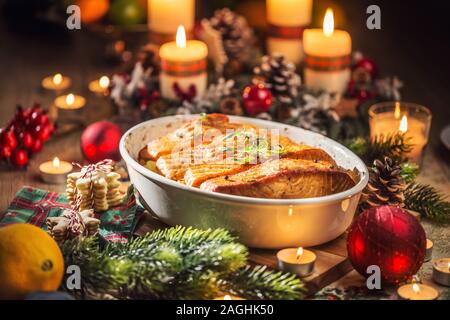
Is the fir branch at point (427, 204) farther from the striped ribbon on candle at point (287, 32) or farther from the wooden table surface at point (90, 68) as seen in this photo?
Answer: the striped ribbon on candle at point (287, 32)

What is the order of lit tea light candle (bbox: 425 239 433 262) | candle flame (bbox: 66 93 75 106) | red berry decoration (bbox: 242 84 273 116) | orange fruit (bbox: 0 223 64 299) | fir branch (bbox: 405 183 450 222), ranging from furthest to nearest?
candle flame (bbox: 66 93 75 106), red berry decoration (bbox: 242 84 273 116), fir branch (bbox: 405 183 450 222), lit tea light candle (bbox: 425 239 433 262), orange fruit (bbox: 0 223 64 299)

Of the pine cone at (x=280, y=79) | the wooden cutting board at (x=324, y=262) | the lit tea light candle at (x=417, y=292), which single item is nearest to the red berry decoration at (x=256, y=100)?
the pine cone at (x=280, y=79)

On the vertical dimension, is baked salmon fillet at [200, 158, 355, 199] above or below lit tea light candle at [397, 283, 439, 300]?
above

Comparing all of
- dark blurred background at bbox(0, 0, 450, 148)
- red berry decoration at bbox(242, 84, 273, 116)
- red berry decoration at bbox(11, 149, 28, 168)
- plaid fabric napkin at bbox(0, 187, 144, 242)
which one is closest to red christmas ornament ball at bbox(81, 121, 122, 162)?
red berry decoration at bbox(11, 149, 28, 168)

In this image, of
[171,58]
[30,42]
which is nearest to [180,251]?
[171,58]

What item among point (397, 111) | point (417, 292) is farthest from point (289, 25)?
point (417, 292)

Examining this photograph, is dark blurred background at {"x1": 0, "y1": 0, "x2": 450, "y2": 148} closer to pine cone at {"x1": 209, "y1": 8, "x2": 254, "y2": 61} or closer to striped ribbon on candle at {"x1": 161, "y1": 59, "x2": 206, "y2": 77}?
pine cone at {"x1": 209, "y1": 8, "x2": 254, "y2": 61}
